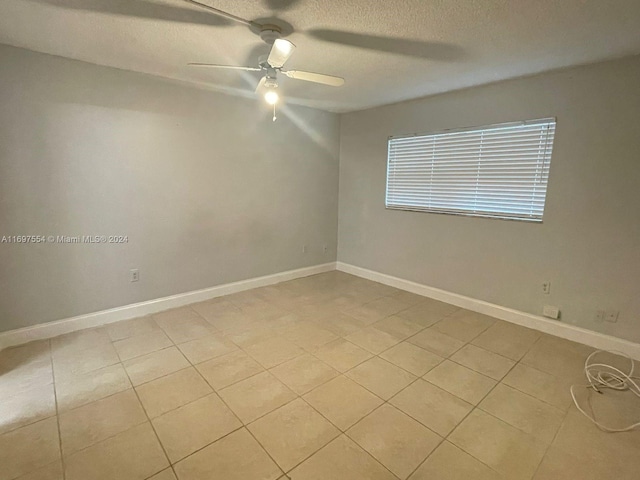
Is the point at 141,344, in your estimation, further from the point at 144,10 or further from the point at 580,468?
the point at 580,468

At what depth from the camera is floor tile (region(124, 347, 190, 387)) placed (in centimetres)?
218

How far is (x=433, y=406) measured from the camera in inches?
76.3

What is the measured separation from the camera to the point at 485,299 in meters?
3.31

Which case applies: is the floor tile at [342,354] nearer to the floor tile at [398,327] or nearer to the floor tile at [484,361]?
the floor tile at [398,327]


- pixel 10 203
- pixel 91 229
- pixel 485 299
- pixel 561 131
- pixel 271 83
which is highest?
pixel 271 83

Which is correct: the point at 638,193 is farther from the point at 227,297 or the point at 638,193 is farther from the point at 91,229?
the point at 91,229

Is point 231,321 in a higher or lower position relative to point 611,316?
lower

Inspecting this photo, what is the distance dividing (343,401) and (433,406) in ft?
1.86

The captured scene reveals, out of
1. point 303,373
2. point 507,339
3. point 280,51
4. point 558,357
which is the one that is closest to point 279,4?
point 280,51

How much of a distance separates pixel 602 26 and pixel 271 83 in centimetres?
211

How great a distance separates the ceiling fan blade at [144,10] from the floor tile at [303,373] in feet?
7.79

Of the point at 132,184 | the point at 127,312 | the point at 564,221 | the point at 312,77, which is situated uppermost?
the point at 312,77

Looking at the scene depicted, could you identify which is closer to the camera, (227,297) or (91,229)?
(91,229)

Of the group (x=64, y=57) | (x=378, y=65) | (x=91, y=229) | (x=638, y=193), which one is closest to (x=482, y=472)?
(x=638, y=193)
